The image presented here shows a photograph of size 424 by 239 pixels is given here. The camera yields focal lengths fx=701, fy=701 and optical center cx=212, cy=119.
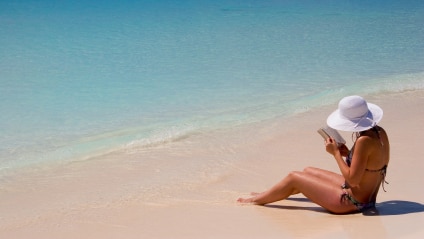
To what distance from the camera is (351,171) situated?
4613mm

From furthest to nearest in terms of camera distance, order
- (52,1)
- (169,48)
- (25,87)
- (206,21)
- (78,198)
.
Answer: (52,1) → (206,21) → (169,48) → (25,87) → (78,198)

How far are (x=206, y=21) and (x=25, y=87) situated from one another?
855 centimetres

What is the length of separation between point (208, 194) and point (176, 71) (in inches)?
238

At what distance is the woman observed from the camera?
460 centimetres

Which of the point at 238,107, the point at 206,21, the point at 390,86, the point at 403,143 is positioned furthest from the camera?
the point at 206,21

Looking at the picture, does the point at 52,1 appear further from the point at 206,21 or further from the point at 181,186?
the point at 181,186

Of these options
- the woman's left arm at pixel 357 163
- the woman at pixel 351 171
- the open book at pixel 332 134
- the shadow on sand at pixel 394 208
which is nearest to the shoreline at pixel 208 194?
the shadow on sand at pixel 394 208

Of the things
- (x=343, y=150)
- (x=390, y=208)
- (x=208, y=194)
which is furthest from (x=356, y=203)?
(x=208, y=194)

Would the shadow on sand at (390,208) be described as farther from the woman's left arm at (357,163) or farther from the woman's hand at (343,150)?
the woman's hand at (343,150)

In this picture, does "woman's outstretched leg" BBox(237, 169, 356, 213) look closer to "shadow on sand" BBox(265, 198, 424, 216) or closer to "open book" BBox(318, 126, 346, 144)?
"shadow on sand" BBox(265, 198, 424, 216)

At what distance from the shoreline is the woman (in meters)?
0.12

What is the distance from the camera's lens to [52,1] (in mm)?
25719

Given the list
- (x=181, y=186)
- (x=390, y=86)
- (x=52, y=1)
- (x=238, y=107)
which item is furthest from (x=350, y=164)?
(x=52, y=1)

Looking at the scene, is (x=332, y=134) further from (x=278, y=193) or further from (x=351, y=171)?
(x=278, y=193)
